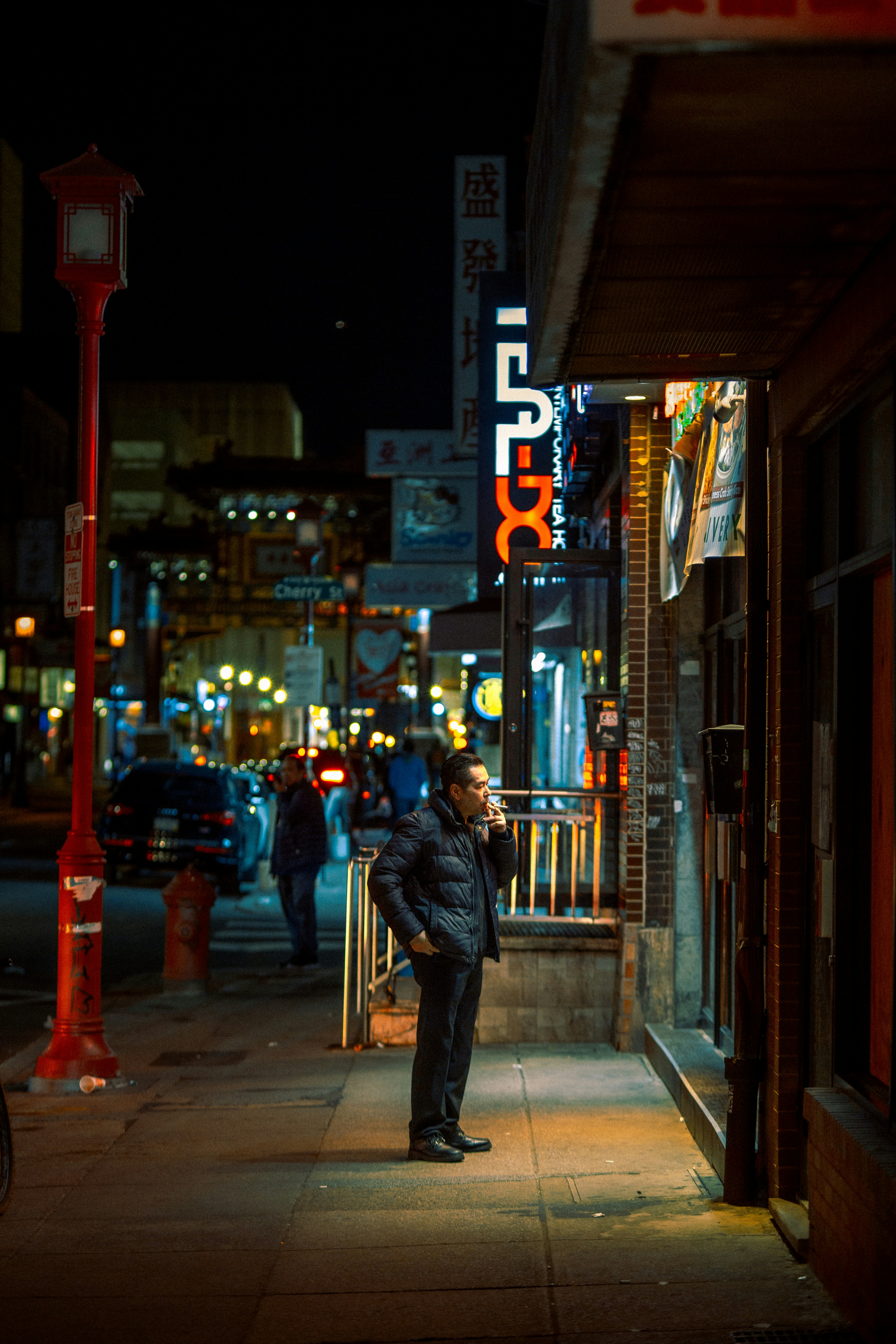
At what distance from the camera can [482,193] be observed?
18594 millimetres

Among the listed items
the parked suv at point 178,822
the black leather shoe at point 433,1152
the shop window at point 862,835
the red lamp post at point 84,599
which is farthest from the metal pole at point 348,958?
the parked suv at point 178,822

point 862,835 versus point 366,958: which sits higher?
point 862,835

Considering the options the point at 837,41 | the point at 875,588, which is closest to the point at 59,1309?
the point at 875,588

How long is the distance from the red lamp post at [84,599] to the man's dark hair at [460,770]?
2.57 m

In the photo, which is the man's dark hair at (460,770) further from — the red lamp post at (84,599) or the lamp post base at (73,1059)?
the lamp post base at (73,1059)

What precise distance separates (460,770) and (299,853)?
6.50 m

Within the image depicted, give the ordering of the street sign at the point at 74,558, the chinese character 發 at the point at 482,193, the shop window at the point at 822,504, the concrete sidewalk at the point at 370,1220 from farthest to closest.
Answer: the chinese character 發 at the point at 482,193
the street sign at the point at 74,558
the shop window at the point at 822,504
the concrete sidewalk at the point at 370,1220

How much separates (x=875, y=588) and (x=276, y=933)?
12064 millimetres

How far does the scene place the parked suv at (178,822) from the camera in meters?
19.4

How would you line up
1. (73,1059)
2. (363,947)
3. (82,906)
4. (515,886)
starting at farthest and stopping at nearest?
(515,886)
(363,947)
(82,906)
(73,1059)

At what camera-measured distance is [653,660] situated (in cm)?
953

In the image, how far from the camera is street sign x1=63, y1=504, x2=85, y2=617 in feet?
29.1

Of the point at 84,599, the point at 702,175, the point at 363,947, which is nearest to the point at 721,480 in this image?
the point at 702,175

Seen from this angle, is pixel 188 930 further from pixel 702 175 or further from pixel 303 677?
pixel 303 677
